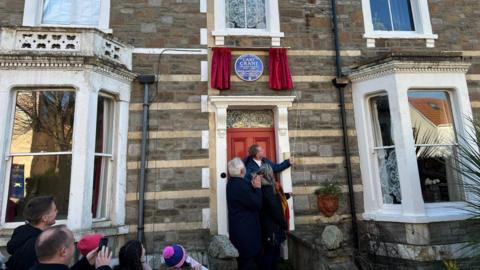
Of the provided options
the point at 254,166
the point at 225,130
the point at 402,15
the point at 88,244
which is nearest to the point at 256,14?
the point at 225,130

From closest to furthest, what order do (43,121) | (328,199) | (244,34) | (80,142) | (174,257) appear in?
(174,257) → (80,142) → (43,121) → (328,199) → (244,34)

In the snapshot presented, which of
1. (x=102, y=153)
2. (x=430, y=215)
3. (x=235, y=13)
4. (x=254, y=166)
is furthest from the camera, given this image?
(x=235, y=13)

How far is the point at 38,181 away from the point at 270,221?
4.01m

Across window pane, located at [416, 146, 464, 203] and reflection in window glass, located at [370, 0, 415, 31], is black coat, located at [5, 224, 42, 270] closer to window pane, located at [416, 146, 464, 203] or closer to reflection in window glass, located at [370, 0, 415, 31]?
window pane, located at [416, 146, 464, 203]

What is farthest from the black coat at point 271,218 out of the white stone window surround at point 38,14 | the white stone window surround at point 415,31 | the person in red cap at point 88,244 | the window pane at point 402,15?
the window pane at point 402,15

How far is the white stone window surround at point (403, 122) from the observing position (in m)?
6.41

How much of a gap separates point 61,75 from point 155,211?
116 inches

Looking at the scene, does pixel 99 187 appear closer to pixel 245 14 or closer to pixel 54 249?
pixel 54 249

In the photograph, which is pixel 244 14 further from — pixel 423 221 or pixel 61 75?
pixel 423 221

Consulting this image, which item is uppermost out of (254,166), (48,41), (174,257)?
(48,41)

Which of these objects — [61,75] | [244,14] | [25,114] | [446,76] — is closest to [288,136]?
[244,14]

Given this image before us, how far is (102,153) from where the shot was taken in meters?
6.41

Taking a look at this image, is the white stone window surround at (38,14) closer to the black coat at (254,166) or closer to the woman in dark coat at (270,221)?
the black coat at (254,166)

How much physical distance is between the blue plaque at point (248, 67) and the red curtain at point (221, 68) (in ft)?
0.70
